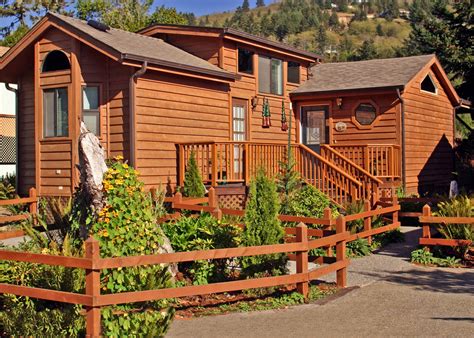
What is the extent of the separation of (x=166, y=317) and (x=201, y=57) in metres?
15.0

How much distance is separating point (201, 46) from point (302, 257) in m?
13.3

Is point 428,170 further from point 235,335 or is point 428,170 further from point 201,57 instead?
point 235,335

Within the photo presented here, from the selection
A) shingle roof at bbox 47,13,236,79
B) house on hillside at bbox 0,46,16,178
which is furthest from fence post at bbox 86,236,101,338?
house on hillside at bbox 0,46,16,178

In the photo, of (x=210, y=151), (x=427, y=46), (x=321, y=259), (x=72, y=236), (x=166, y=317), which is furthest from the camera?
(x=427, y=46)

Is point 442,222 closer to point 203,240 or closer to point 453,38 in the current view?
point 203,240

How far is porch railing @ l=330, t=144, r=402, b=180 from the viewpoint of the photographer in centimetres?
1967

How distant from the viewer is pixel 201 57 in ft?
70.0

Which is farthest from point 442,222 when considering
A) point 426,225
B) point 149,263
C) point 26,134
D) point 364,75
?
point 26,134

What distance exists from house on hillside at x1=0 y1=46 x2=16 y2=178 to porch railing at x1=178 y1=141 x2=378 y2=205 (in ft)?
77.6

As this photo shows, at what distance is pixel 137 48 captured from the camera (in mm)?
18188

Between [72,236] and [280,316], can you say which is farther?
[72,236]

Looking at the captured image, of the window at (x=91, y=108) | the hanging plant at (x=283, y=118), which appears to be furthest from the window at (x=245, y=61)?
the window at (x=91, y=108)

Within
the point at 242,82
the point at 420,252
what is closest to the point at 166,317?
the point at 420,252

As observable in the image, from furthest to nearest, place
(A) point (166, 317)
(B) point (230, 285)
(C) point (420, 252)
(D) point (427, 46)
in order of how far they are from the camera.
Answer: (D) point (427, 46), (C) point (420, 252), (B) point (230, 285), (A) point (166, 317)
